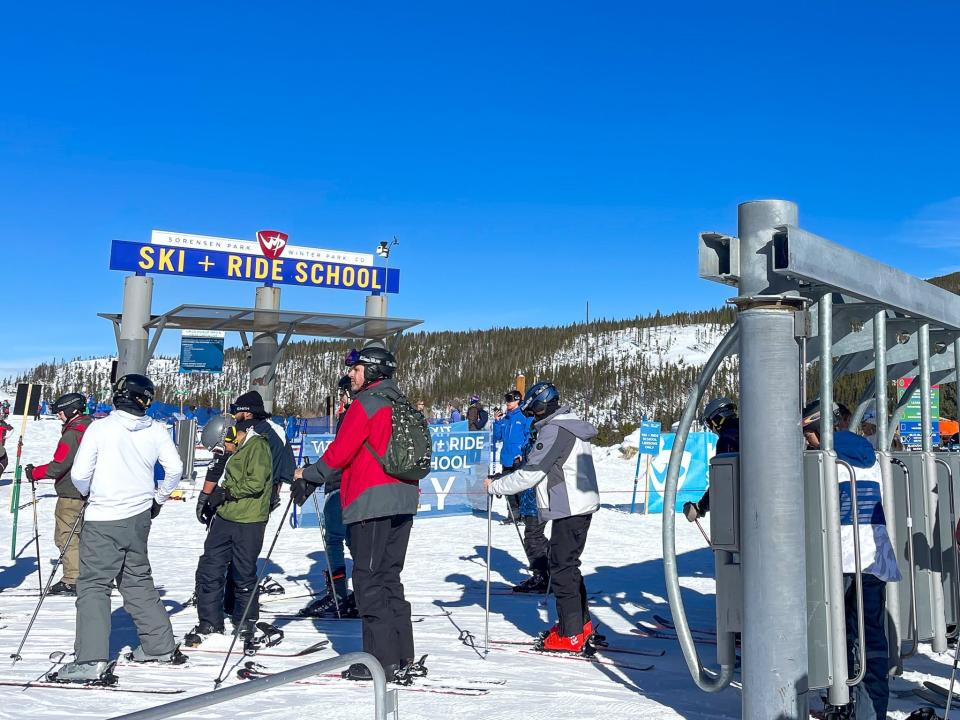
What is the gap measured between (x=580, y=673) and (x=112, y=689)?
2.84 meters

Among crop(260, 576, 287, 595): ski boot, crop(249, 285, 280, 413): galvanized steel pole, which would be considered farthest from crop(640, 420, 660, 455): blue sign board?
crop(260, 576, 287, 595): ski boot

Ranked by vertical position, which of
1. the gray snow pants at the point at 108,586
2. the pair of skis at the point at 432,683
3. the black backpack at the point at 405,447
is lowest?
the pair of skis at the point at 432,683

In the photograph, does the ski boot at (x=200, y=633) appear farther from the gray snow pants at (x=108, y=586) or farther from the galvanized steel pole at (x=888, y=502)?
the galvanized steel pole at (x=888, y=502)

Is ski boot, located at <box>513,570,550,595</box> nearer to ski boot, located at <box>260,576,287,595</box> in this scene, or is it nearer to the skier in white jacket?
ski boot, located at <box>260,576,287,595</box>

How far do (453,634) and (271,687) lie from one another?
4636 mm

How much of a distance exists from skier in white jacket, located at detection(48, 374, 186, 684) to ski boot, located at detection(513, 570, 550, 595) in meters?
3.78

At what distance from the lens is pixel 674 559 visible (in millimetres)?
4152

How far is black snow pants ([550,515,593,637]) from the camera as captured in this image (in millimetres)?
6094

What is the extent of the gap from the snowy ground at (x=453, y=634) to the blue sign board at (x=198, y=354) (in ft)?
19.8

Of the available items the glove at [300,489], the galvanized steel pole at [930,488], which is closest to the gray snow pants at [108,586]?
the glove at [300,489]

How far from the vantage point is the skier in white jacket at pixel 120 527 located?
528 centimetres

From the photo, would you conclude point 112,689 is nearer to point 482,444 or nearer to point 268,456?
point 268,456

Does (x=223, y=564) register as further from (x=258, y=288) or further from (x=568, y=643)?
(x=258, y=288)

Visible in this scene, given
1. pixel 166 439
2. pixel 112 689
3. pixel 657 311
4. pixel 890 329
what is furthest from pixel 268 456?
pixel 657 311
